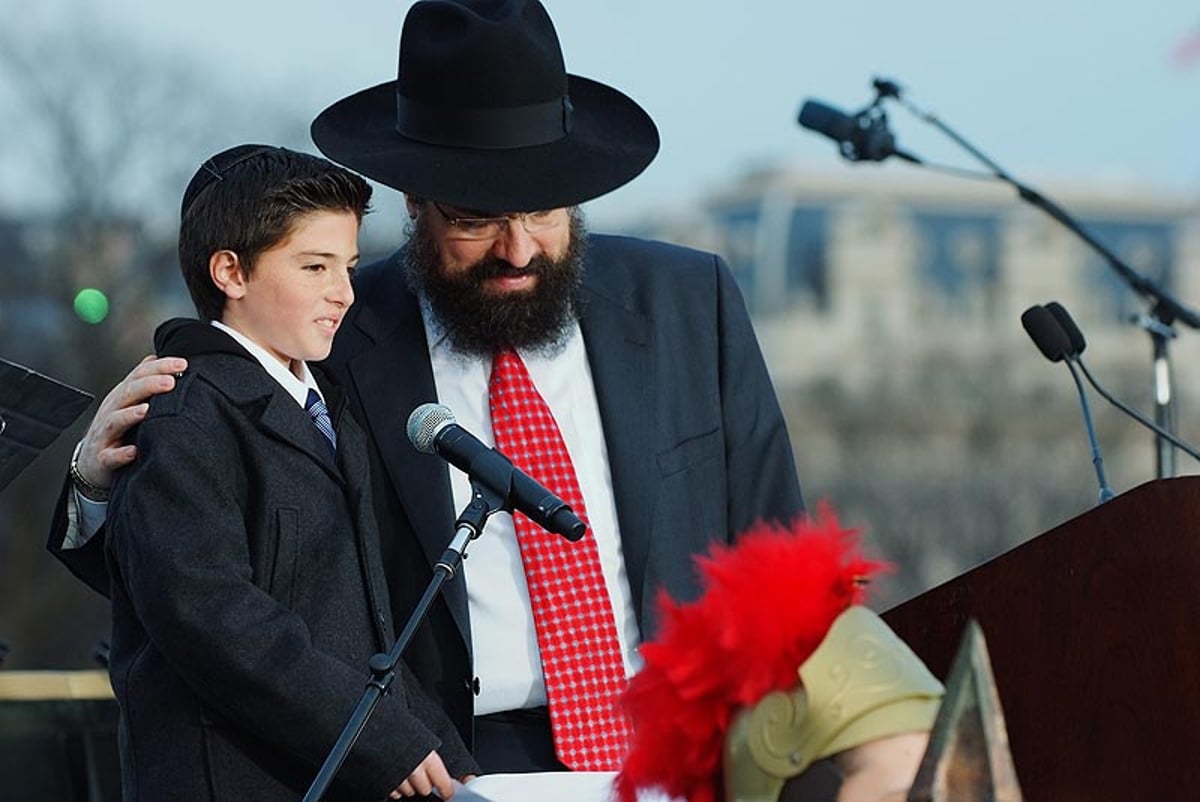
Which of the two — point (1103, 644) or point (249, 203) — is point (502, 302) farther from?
point (1103, 644)

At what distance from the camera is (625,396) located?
4.34 m

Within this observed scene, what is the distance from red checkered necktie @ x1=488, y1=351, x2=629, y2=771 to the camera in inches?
158

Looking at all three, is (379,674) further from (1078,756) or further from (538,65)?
(538,65)

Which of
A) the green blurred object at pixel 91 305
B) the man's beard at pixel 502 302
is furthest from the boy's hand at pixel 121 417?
the man's beard at pixel 502 302

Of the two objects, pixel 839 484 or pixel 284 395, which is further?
pixel 839 484

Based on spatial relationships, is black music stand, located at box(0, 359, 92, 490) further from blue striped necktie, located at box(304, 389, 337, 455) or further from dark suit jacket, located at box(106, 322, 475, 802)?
blue striped necktie, located at box(304, 389, 337, 455)

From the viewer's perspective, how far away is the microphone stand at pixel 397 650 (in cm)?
339

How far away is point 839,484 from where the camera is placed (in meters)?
60.8

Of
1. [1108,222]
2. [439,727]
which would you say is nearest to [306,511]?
[439,727]

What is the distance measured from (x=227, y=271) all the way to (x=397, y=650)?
0.79 metres

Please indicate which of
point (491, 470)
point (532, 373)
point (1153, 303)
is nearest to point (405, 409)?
point (532, 373)

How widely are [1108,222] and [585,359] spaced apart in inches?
3180

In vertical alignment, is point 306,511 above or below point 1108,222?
below

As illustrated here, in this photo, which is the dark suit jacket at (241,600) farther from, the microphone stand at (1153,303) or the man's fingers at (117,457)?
the microphone stand at (1153,303)
